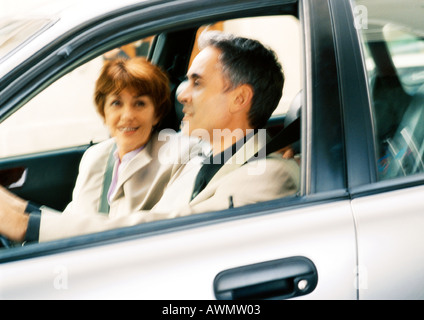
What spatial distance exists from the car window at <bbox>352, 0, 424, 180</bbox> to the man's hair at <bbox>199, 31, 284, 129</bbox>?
1.07 feet

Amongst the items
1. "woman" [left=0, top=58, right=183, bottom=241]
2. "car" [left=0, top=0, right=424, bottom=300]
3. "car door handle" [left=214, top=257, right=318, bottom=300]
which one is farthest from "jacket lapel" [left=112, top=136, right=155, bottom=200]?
"car door handle" [left=214, top=257, right=318, bottom=300]

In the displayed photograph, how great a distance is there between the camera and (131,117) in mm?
2260

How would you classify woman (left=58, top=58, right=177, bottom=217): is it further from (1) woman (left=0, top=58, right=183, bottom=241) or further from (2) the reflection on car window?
(2) the reflection on car window

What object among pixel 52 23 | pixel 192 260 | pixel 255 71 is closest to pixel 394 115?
pixel 255 71

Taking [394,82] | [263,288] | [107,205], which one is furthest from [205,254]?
[394,82]

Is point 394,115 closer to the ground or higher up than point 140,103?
closer to the ground

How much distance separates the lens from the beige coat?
5.55ft

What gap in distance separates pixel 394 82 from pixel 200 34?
69 centimetres

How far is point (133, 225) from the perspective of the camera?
159 centimetres

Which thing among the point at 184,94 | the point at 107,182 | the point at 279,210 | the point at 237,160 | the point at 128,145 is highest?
the point at 184,94

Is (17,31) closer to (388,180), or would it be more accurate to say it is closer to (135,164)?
(135,164)

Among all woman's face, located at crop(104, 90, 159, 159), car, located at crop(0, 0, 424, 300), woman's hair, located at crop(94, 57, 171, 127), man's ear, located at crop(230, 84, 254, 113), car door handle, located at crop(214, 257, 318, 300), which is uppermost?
woman's hair, located at crop(94, 57, 171, 127)

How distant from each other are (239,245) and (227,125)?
1.94 ft

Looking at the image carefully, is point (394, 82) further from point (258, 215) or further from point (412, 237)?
point (258, 215)
